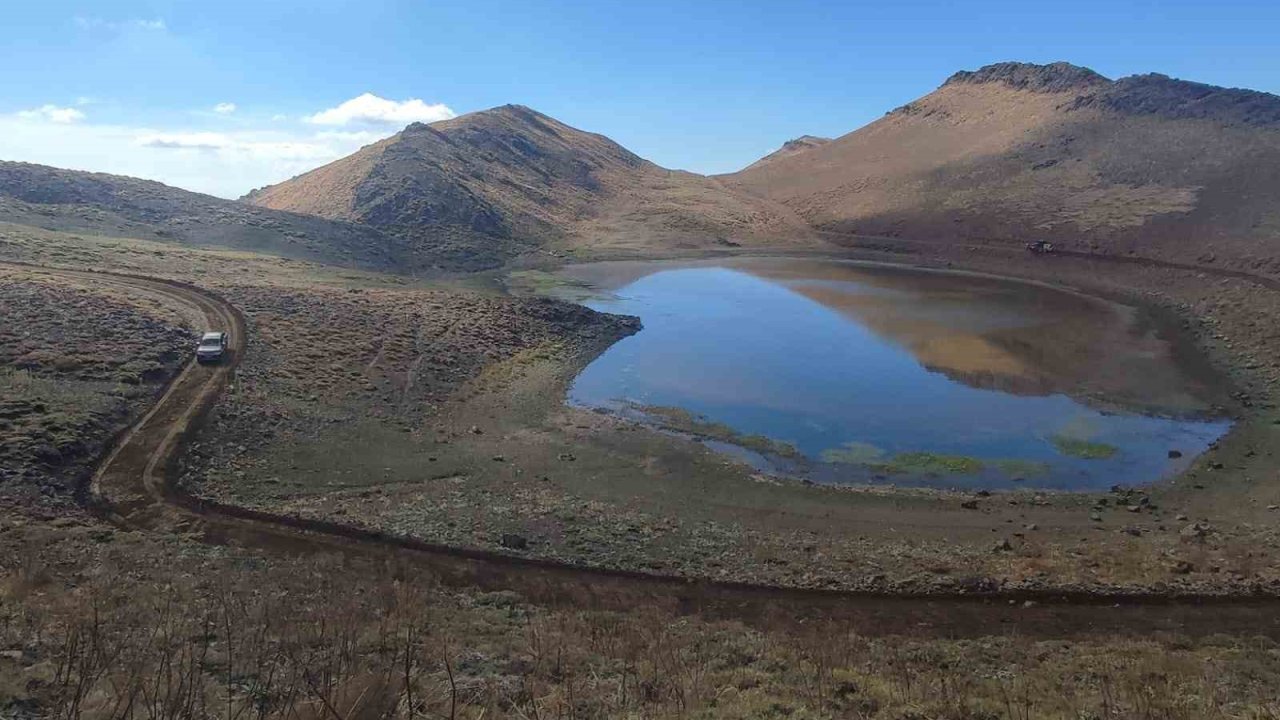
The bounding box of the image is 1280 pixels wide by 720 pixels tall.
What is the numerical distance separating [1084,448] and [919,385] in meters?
9.05

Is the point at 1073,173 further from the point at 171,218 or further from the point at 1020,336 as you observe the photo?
the point at 171,218

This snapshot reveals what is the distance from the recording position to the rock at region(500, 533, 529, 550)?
19.7m

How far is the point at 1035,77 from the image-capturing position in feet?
384

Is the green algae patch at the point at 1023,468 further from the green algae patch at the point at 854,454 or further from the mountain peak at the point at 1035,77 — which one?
the mountain peak at the point at 1035,77

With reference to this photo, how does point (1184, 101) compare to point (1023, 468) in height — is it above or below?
above

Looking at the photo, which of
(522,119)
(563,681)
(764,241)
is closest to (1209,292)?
(764,241)

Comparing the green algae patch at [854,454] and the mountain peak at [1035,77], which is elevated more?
the mountain peak at [1035,77]

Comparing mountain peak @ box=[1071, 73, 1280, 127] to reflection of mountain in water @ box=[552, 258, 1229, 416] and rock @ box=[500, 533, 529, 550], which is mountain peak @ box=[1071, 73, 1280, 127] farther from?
rock @ box=[500, 533, 529, 550]

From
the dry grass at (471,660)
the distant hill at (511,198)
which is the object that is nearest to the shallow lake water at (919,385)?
the dry grass at (471,660)

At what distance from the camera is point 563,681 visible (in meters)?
11.0

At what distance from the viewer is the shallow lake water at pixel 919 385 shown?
90.9ft

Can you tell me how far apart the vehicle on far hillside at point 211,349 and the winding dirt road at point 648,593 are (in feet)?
29.6

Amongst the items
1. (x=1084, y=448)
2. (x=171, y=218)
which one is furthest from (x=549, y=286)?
(x=1084, y=448)

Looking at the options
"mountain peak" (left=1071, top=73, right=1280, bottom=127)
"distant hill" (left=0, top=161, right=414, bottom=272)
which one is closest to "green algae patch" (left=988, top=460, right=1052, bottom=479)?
"distant hill" (left=0, top=161, right=414, bottom=272)
